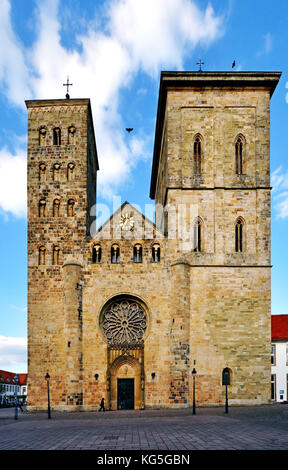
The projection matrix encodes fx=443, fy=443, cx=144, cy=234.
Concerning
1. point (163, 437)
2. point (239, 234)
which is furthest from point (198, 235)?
point (163, 437)

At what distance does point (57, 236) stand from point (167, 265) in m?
8.27

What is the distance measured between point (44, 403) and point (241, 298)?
15093mm

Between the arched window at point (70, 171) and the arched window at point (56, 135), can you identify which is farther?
the arched window at point (56, 135)

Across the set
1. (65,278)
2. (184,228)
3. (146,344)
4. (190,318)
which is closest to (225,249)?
(184,228)

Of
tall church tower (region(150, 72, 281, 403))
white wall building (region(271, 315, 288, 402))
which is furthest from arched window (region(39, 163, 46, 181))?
white wall building (region(271, 315, 288, 402))

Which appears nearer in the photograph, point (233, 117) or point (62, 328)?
point (62, 328)

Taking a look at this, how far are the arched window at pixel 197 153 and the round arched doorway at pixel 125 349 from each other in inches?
414

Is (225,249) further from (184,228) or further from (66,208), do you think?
(66,208)

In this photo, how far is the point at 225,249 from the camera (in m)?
31.3

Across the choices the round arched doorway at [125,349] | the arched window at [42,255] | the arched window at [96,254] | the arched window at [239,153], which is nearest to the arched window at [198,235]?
the arched window at [239,153]

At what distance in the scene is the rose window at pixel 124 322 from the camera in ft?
100

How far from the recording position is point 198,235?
31.7 meters

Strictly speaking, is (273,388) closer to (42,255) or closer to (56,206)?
(42,255)

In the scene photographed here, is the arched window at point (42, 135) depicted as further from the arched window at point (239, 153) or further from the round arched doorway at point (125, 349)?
the arched window at point (239, 153)
